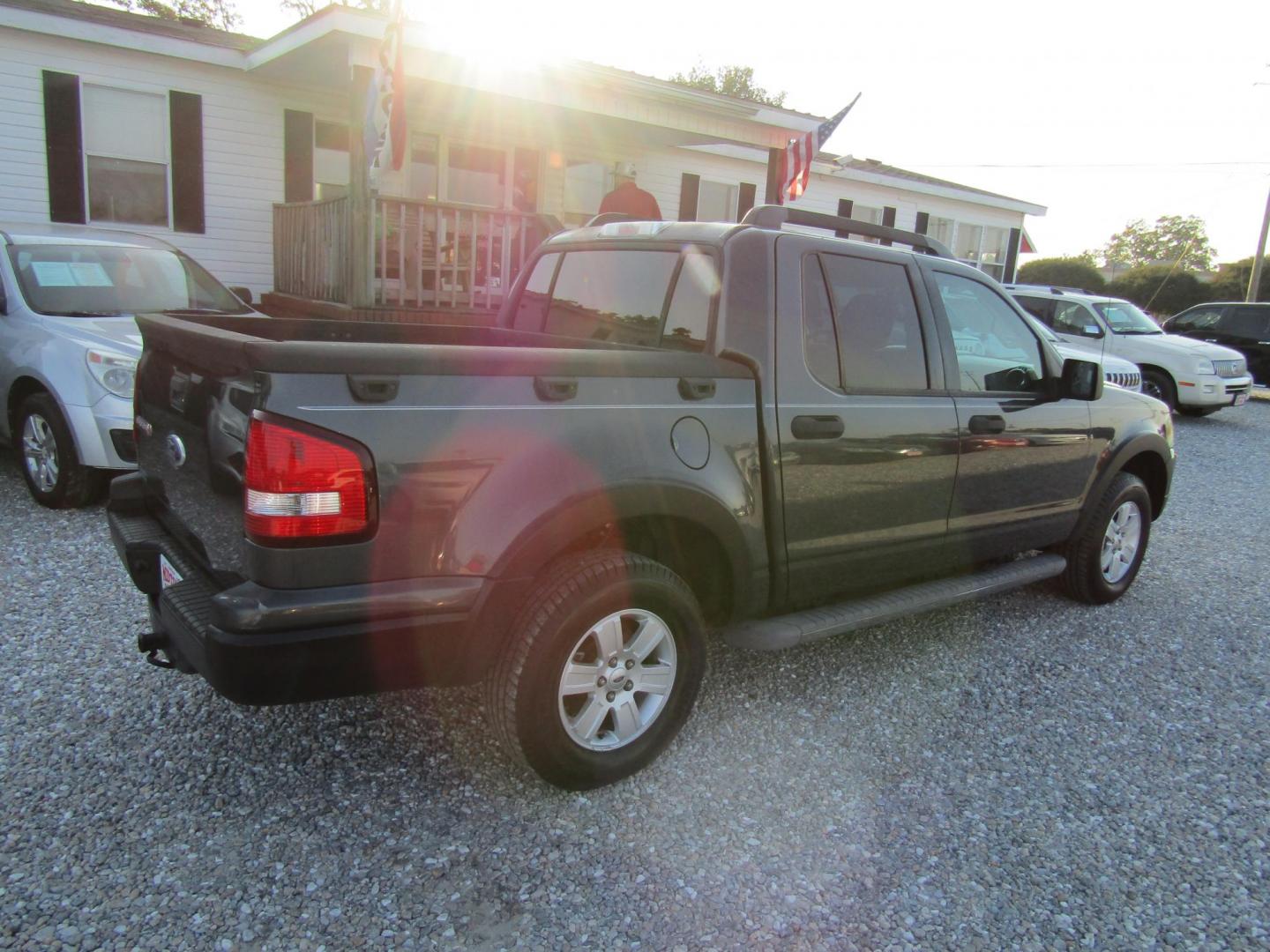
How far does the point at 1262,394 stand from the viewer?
18.1 meters

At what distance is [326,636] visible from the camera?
2.33 metres

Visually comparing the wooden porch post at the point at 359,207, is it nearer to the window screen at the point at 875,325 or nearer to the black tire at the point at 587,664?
Result: the window screen at the point at 875,325

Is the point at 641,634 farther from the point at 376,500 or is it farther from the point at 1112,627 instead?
the point at 1112,627

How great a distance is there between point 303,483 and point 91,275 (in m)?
4.96

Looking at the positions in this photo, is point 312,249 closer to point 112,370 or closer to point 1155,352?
point 112,370

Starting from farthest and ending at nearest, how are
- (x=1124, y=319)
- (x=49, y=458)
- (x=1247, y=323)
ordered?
1. (x=1247, y=323)
2. (x=1124, y=319)
3. (x=49, y=458)

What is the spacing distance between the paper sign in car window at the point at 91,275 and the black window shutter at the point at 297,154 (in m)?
5.36

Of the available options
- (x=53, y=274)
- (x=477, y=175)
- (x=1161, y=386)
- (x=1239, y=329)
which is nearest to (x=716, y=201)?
(x=477, y=175)

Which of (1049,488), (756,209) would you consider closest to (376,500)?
(756,209)

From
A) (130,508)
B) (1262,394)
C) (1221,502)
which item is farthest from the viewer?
(1262,394)

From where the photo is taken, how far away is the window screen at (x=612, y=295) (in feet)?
11.1

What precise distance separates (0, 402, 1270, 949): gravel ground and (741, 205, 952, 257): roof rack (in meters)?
1.86

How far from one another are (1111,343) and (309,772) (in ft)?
43.2

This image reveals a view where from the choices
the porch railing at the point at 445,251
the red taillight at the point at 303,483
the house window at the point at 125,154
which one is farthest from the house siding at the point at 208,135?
the red taillight at the point at 303,483
